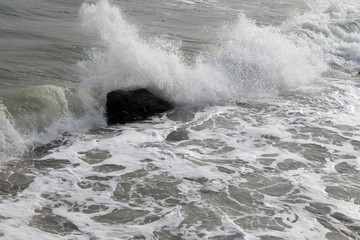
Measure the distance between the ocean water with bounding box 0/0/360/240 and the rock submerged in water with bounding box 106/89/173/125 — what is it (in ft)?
0.71

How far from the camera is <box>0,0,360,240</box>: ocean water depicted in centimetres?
623

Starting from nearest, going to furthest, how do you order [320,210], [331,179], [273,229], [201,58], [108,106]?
[273,229] → [320,210] → [331,179] → [108,106] → [201,58]

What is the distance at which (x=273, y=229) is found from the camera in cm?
616

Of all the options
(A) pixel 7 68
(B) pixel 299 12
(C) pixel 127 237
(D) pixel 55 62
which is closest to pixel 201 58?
(D) pixel 55 62

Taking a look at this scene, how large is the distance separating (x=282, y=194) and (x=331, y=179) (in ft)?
3.54

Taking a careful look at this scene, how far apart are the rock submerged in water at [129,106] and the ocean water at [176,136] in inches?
8.5

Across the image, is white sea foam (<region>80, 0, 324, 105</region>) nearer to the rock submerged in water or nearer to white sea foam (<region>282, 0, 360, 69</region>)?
the rock submerged in water

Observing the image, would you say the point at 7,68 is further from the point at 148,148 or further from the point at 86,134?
the point at 148,148

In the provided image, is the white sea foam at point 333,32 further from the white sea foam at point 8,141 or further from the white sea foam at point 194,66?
the white sea foam at point 8,141

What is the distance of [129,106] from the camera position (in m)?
9.51

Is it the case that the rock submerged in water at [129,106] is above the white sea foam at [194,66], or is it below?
below

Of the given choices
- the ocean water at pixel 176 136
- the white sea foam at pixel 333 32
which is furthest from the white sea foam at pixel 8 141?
the white sea foam at pixel 333 32

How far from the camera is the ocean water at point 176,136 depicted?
245 inches

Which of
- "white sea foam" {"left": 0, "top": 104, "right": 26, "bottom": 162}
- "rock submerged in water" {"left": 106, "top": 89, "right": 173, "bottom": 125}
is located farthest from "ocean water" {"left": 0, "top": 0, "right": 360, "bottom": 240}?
"rock submerged in water" {"left": 106, "top": 89, "right": 173, "bottom": 125}
